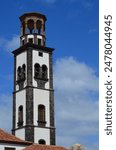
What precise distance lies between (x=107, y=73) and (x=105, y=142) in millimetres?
2419

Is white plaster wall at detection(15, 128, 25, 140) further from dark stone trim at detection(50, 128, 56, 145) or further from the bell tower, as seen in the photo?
dark stone trim at detection(50, 128, 56, 145)

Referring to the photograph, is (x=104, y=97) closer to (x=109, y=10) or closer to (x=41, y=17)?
(x=109, y=10)

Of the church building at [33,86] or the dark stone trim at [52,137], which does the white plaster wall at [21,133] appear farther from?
the dark stone trim at [52,137]

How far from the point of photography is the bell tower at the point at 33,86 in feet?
176

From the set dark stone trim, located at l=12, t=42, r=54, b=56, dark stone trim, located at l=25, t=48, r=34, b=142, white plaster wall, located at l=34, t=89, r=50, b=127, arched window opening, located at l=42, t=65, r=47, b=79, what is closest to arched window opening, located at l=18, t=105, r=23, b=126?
dark stone trim, located at l=25, t=48, r=34, b=142

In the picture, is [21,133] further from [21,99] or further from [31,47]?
[31,47]

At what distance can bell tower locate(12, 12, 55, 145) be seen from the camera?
53578 mm

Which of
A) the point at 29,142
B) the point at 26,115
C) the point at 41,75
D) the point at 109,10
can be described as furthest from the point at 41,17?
the point at 109,10

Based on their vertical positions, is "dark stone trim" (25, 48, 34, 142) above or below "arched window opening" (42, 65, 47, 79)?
below

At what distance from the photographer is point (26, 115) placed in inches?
2106

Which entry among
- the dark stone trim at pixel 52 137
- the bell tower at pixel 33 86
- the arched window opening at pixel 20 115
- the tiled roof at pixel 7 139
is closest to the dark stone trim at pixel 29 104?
the bell tower at pixel 33 86

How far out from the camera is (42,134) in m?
53.8

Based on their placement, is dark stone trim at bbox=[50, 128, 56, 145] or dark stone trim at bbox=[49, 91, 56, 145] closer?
dark stone trim at bbox=[50, 128, 56, 145]

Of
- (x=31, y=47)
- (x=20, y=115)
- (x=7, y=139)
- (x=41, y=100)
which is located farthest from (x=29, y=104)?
(x=7, y=139)
